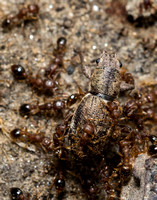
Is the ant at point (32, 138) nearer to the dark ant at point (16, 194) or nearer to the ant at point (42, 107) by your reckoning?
the ant at point (42, 107)

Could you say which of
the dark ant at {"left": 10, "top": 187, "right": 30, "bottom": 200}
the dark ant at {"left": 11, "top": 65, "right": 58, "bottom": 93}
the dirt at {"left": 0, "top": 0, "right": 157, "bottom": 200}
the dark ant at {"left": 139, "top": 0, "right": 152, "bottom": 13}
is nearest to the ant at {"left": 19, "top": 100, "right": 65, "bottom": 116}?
the dirt at {"left": 0, "top": 0, "right": 157, "bottom": 200}

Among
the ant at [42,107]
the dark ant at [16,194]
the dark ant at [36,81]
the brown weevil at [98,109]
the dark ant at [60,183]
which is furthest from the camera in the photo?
the dark ant at [36,81]

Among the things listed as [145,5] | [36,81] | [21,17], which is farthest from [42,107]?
[145,5]

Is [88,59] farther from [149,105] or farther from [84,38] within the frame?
[149,105]

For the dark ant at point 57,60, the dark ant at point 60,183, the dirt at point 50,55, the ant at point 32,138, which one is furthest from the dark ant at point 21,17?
the dark ant at point 60,183

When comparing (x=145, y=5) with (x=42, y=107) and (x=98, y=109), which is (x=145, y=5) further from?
(x=42, y=107)

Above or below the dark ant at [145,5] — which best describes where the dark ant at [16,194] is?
below
